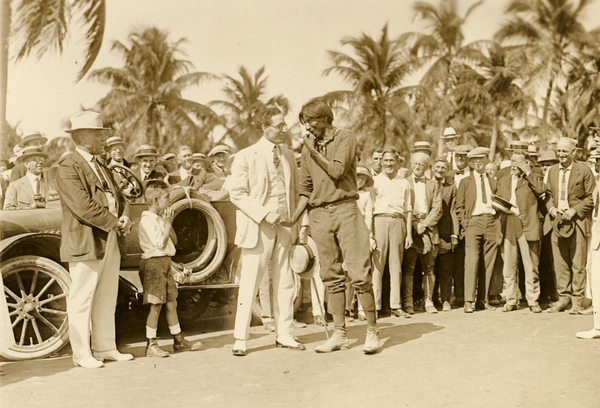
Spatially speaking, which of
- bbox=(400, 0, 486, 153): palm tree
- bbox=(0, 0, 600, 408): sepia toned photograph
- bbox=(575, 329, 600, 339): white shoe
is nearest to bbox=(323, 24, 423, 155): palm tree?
bbox=(400, 0, 486, 153): palm tree

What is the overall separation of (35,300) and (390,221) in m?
4.36

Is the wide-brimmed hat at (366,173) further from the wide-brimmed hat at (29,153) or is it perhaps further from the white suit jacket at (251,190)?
the wide-brimmed hat at (29,153)

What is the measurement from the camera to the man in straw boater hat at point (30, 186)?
7.70 metres

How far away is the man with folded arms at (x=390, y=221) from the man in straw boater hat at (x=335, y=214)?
2279 mm

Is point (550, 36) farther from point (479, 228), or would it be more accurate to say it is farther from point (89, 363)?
point (89, 363)

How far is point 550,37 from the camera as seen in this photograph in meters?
26.0

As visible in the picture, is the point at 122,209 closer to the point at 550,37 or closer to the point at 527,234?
the point at 527,234

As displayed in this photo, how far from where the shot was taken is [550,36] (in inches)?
1023

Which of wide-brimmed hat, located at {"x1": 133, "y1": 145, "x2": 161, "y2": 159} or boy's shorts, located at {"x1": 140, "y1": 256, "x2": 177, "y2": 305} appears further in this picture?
wide-brimmed hat, located at {"x1": 133, "y1": 145, "x2": 161, "y2": 159}

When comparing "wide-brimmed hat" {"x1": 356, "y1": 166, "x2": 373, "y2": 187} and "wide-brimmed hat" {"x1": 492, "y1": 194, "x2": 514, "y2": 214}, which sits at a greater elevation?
"wide-brimmed hat" {"x1": 356, "y1": 166, "x2": 373, "y2": 187}

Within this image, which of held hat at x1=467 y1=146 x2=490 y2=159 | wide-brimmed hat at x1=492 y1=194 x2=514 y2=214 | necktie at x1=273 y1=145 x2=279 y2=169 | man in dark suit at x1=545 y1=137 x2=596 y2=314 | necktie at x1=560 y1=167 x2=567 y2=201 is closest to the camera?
necktie at x1=273 y1=145 x2=279 y2=169

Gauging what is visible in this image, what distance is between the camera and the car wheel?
19.6ft

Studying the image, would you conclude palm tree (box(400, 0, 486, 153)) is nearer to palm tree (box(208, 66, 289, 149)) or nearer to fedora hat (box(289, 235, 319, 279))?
palm tree (box(208, 66, 289, 149))

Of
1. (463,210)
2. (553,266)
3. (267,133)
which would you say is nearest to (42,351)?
(267,133)
